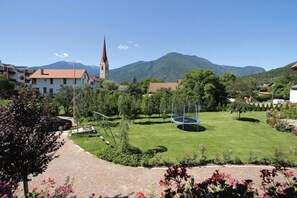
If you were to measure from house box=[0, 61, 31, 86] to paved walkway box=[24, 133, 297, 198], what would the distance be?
186 feet

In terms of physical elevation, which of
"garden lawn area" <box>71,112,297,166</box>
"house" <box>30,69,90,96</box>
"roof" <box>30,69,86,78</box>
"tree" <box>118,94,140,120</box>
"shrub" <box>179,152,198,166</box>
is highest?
"roof" <box>30,69,86,78</box>

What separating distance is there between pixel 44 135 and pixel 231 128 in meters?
16.1

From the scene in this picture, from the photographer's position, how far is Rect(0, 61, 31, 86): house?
189 ft

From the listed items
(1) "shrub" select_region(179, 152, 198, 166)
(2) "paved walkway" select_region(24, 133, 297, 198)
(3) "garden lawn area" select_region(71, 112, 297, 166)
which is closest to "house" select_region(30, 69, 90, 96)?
(3) "garden lawn area" select_region(71, 112, 297, 166)

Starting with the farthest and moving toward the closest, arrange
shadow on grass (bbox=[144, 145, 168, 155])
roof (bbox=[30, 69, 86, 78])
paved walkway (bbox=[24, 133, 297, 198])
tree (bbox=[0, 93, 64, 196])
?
roof (bbox=[30, 69, 86, 78]), shadow on grass (bbox=[144, 145, 168, 155]), paved walkway (bbox=[24, 133, 297, 198]), tree (bbox=[0, 93, 64, 196])

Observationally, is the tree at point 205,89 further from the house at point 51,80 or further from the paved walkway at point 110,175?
the paved walkway at point 110,175

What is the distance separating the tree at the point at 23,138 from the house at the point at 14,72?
6009 cm

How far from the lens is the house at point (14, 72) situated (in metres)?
57.6

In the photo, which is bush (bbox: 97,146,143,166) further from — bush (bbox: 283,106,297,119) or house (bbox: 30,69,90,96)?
house (bbox: 30,69,90,96)

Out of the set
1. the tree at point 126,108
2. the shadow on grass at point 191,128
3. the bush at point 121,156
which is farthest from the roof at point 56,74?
the bush at point 121,156

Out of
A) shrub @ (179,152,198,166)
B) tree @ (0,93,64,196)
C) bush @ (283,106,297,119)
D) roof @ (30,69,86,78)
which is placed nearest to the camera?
tree @ (0,93,64,196)

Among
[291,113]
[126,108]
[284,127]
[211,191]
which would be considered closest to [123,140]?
[126,108]

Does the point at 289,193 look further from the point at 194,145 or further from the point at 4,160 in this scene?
the point at 194,145

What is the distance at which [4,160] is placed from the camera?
465 cm
